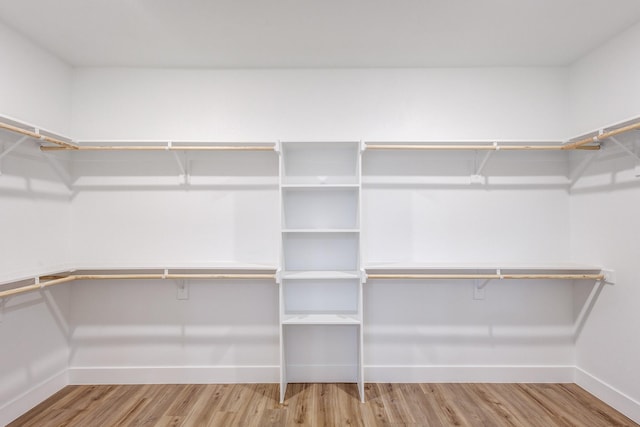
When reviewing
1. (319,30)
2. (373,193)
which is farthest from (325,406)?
(319,30)

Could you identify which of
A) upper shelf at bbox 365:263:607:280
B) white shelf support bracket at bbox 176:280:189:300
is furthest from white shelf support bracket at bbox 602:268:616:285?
white shelf support bracket at bbox 176:280:189:300

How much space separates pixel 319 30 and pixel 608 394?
322cm

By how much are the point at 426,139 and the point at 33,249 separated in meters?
3.07

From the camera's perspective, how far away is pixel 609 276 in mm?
2279

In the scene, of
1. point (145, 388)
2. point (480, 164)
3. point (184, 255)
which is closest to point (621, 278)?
point (480, 164)

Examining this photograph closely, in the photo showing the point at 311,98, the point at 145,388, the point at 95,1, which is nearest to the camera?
the point at 95,1

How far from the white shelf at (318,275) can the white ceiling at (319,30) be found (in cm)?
167

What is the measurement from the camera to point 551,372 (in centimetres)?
259

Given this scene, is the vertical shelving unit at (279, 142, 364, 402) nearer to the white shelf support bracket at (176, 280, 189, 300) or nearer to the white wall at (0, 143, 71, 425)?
the white shelf support bracket at (176, 280, 189, 300)

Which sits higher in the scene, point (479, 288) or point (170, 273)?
point (170, 273)

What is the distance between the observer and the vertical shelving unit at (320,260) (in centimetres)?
260

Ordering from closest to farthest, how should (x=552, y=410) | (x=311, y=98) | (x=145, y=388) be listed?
(x=552, y=410) < (x=145, y=388) < (x=311, y=98)

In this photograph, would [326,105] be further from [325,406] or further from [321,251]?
[325,406]

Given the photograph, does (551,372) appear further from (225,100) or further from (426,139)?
(225,100)
